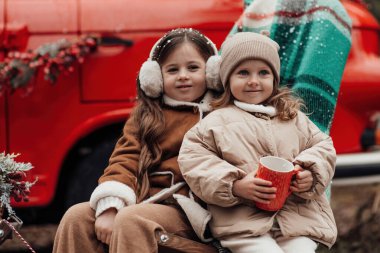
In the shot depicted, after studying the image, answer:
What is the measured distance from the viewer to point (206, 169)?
2779mm

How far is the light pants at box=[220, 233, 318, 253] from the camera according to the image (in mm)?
2740

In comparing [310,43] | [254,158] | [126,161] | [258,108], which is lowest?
[126,161]

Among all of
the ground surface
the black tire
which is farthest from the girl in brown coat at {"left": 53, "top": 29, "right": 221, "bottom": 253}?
the ground surface

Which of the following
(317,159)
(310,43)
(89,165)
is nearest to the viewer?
(317,159)

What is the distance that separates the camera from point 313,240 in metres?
2.84

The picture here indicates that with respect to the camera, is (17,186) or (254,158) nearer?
(17,186)

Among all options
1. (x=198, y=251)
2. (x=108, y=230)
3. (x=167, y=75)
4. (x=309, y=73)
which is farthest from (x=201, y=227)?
(x=309, y=73)

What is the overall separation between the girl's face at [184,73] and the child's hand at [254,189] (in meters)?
0.54

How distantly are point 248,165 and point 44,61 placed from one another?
6.03 ft

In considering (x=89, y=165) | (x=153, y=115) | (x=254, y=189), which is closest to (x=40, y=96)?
(x=89, y=165)

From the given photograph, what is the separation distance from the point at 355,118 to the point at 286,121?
5.56 ft

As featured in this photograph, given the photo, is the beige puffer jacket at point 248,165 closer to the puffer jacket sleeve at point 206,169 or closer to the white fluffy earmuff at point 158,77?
the puffer jacket sleeve at point 206,169

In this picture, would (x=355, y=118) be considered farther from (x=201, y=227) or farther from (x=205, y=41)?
(x=201, y=227)

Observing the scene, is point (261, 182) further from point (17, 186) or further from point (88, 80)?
point (88, 80)
